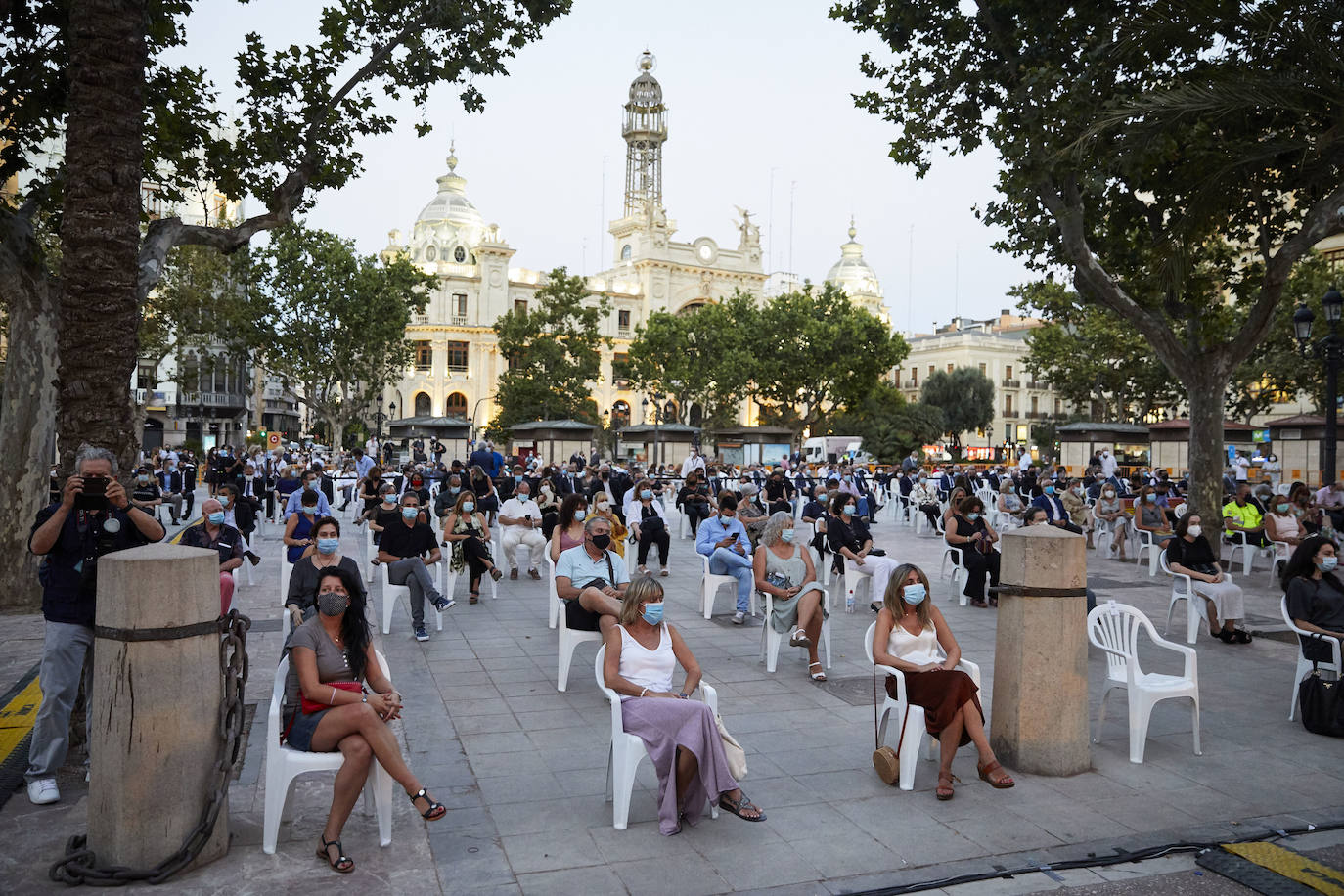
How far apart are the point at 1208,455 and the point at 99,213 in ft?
40.4

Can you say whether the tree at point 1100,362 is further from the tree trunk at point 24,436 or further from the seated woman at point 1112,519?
the tree trunk at point 24,436

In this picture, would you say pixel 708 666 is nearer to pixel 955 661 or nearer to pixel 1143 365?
pixel 955 661

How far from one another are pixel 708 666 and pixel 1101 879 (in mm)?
4021

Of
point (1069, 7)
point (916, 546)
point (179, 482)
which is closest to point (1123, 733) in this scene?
point (1069, 7)

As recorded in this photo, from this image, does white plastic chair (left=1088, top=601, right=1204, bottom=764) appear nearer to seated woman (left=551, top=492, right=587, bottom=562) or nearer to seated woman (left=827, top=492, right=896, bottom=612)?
seated woman (left=827, top=492, right=896, bottom=612)

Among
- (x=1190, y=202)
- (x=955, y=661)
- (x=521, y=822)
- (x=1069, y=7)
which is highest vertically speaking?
(x=1069, y=7)

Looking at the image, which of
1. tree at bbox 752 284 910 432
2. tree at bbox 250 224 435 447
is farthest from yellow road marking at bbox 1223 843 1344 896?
tree at bbox 752 284 910 432

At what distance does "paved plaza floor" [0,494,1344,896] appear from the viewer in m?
4.11

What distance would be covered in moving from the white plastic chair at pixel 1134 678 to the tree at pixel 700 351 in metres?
44.4

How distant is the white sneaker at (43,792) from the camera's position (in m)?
4.70

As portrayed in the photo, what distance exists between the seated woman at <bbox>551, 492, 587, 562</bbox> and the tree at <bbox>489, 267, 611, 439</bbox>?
45409 millimetres

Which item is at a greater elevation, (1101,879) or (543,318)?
(543,318)

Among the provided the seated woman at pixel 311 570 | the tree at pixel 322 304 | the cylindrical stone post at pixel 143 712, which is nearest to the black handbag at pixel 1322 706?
the seated woman at pixel 311 570

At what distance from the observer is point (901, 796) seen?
506 centimetres
